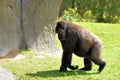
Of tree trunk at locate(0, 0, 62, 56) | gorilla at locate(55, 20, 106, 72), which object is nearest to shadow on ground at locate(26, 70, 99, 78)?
gorilla at locate(55, 20, 106, 72)

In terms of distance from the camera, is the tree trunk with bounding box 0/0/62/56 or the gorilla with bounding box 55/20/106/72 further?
the tree trunk with bounding box 0/0/62/56

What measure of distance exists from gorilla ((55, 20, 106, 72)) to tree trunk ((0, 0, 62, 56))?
1779 millimetres

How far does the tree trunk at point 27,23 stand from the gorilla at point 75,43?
178cm

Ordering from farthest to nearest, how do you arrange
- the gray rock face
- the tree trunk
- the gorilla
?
the tree trunk, the gorilla, the gray rock face

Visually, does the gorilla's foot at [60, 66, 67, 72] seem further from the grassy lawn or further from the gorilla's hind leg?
the gorilla's hind leg

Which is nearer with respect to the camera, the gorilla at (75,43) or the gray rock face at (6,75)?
the gray rock face at (6,75)

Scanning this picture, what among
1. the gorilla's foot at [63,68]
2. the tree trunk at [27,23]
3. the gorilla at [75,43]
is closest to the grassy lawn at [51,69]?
the gorilla's foot at [63,68]

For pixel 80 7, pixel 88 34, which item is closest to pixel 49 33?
pixel 88 34

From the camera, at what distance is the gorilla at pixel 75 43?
29.4 feet

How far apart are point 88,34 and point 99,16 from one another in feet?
59.0

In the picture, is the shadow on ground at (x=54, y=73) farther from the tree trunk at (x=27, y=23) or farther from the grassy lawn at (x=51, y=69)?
the tree trunk at (x=27, y=23)

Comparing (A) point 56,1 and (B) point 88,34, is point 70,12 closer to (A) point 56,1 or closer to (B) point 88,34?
(A) point 56,1

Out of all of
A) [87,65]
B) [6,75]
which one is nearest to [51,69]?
[87,65]

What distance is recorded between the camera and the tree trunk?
1047 centimetres
